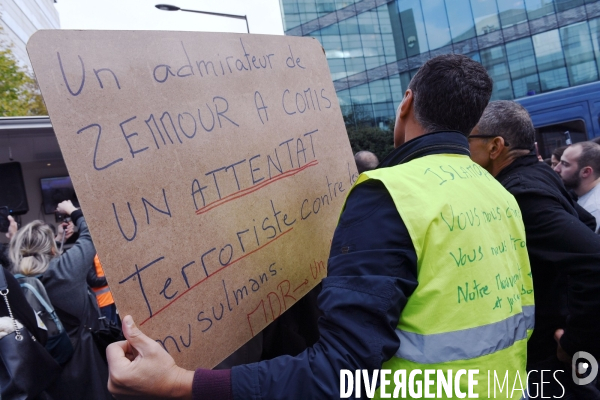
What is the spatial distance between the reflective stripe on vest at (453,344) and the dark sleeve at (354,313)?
9 cm

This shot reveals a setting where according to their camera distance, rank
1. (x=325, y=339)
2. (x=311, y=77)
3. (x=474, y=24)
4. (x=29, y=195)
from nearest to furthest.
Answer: (x=325, y=339), (x=311, y=77), (x=29, y=195), (x=474, y=24)

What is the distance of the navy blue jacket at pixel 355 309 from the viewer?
3.50 feet

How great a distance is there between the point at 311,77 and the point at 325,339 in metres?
1.18

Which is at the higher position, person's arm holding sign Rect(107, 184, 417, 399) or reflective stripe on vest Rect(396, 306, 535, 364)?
person's arm holding sign Rect(107, 184, 417, 399)

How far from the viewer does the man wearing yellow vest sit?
3.55 ft

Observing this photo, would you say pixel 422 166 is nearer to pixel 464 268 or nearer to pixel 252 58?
pixel 464 268

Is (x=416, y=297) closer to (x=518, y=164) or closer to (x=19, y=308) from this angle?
(x=518, y=164)

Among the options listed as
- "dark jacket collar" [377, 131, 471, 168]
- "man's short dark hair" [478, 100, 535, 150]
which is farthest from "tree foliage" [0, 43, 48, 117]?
"dark jacket collar" [377, 131, 471, 168]

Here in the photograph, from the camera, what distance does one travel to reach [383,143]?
31688 mm

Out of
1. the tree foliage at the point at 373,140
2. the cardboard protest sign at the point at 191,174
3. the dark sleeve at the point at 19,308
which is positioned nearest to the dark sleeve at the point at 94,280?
the dark sleeve at the point at 19,308

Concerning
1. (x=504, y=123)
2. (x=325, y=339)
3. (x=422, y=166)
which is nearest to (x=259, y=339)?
(x=325, y=339)

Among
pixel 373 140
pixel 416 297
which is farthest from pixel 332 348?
pixel 373 140

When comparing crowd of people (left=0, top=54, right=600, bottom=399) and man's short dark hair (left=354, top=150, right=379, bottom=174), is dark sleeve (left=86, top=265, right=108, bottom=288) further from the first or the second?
crowd of people (left=0, top=54, right=600, bottom=399)

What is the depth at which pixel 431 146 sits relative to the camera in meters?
1.47
